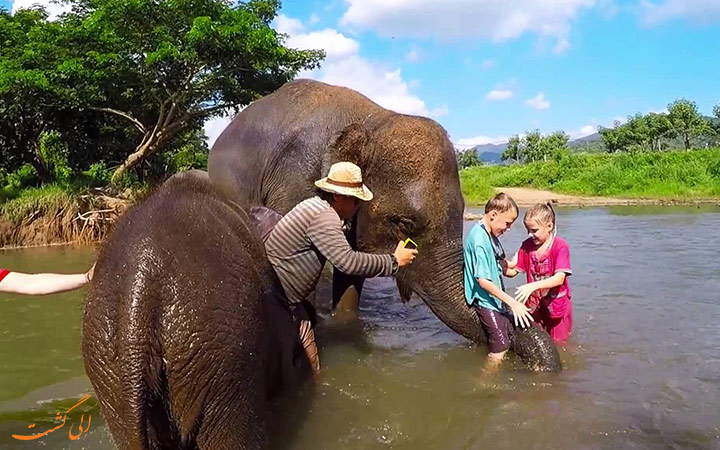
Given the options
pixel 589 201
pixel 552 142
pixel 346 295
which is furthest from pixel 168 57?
pixel 552 142

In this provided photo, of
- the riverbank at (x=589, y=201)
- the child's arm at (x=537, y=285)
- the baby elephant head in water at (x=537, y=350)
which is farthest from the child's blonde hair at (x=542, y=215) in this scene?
the riverbank at (x=589, y=201)

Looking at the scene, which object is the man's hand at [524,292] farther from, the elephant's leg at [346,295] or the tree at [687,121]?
the tree at [687,121]

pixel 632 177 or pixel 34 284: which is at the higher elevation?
pixel 632 177

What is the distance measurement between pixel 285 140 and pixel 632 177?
3301 cm

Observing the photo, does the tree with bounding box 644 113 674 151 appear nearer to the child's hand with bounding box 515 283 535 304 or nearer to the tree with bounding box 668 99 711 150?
the tree with bounding box 668 99 711 150

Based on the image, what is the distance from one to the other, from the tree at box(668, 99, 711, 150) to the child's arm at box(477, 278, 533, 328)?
7175 centimetres

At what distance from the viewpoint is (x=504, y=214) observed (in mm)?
5566

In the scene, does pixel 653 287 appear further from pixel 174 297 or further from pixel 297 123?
pixel 174 297

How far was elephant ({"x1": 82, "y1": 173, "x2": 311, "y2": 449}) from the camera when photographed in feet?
8.54

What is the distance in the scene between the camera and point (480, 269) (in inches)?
211

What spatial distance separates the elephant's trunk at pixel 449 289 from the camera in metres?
5.44

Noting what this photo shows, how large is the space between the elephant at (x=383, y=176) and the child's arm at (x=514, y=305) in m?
0.14

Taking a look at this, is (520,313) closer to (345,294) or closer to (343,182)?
(343,182)

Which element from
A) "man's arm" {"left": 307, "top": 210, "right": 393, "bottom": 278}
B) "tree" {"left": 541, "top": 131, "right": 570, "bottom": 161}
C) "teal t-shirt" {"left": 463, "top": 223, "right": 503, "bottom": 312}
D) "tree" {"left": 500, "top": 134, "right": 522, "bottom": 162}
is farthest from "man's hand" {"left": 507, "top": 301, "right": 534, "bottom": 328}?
"tree" {"left": 500, "top": 134, "right": 522, "bottom": 162}
